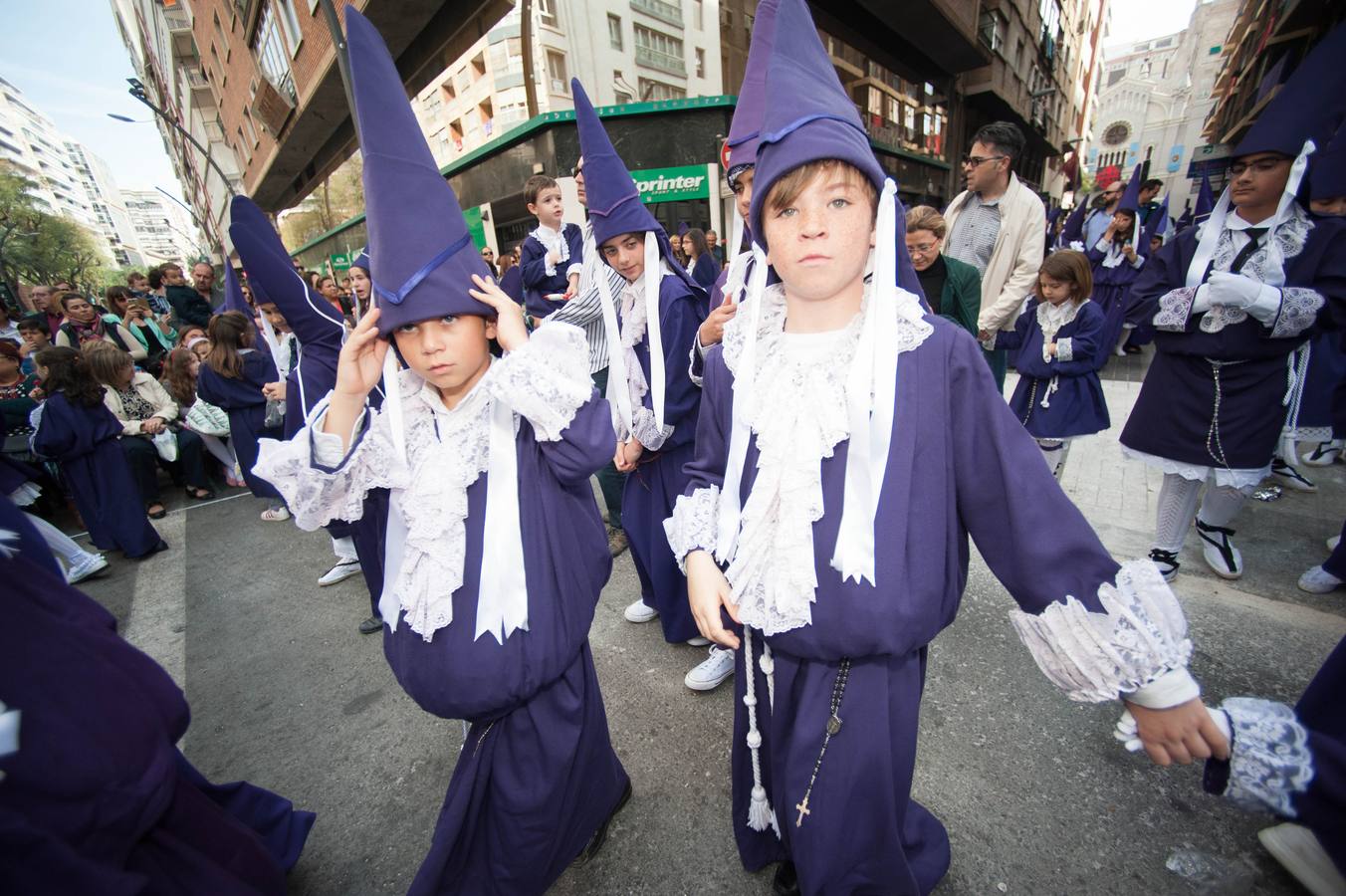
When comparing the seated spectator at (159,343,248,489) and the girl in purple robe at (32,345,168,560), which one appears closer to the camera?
the girl in purple robe at (32,345,168,560)

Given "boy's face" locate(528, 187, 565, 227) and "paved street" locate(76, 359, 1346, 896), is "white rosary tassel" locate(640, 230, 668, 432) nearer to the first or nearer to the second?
"paved street" locate(76, 359, 1346, 896)

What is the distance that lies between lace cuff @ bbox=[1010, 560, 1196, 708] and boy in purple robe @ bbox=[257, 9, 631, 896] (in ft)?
3.66

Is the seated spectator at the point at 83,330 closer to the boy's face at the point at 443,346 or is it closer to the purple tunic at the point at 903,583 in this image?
the boy's face at the point at 443,346

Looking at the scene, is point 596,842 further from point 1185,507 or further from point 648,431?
point 1185,507

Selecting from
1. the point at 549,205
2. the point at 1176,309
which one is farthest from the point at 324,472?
the point at 549,205

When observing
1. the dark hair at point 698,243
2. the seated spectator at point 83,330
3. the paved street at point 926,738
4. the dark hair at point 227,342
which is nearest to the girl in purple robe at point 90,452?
the dark hair at point 227,342

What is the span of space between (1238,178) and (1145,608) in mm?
2613

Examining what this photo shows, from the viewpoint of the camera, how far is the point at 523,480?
1.50 m

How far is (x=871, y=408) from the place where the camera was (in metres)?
1.12

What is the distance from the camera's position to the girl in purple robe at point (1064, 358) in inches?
128

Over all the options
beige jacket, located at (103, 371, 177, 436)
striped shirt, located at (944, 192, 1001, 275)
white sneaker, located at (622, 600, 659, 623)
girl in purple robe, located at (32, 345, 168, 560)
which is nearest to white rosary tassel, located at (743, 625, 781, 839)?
white sneaker, located at (622, 600, 659, 623)

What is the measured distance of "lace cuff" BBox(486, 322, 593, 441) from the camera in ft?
4.38

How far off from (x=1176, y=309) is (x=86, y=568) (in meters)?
7.64

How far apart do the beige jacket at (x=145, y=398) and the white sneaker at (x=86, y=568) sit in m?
1.25
